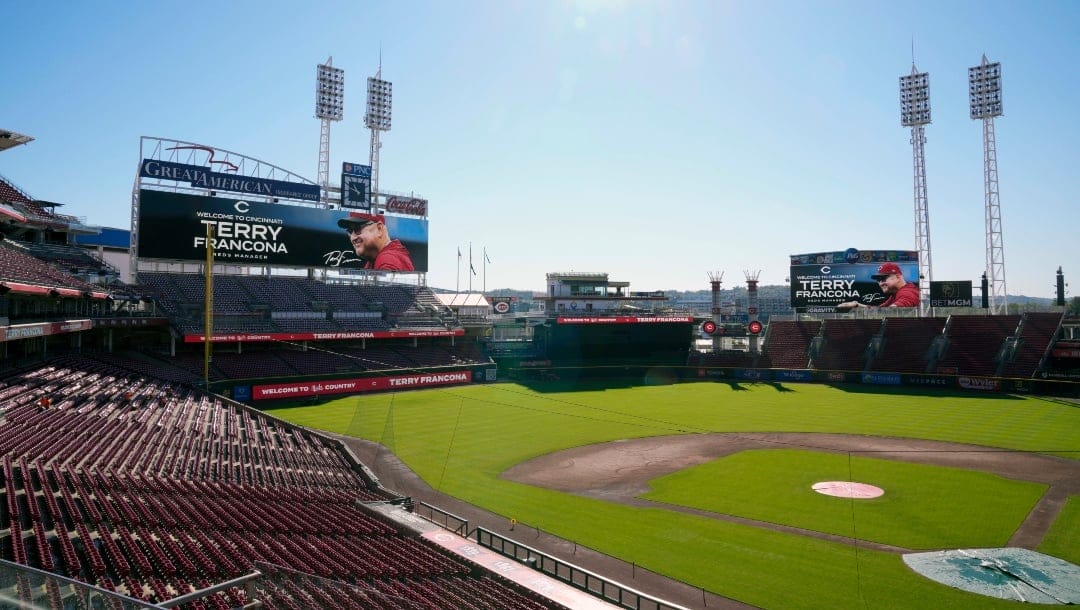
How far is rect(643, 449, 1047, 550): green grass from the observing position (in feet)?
71.2

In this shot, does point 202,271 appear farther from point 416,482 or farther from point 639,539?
point 639,539

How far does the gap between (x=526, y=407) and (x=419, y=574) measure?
32.0 meters

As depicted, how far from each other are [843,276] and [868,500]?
4477 centimetres

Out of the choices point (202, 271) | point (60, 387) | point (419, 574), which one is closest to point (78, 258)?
point (202, 271)

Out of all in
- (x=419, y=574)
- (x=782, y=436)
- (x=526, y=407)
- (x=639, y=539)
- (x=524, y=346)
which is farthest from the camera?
(x=524, y=346)

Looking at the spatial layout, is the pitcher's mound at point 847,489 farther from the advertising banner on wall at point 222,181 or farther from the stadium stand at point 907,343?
the advertising banner on wall at point 222,181

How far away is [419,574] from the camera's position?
15789mm

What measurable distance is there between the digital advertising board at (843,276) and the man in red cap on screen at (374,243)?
131 feet

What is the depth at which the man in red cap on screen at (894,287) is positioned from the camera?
63156 mm

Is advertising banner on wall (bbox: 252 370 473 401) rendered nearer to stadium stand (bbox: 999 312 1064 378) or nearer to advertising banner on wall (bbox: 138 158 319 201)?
advertising banner on wall (bbox: 138 158 319 201)

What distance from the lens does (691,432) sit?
39094mm

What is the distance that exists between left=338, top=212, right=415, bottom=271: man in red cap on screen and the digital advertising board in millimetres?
39884

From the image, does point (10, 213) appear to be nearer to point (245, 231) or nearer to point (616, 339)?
point (245, 231)

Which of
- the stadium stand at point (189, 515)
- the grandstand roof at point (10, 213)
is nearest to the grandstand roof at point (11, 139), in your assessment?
the grandstand roof at point (10, 213)
